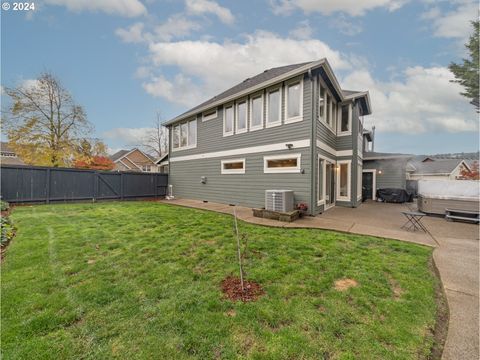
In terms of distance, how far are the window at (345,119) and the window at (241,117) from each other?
197 inches

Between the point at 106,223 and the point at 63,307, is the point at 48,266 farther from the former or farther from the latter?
the point at 106,223

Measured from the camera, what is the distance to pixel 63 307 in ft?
7.47

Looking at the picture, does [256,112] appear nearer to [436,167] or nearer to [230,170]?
[230,170]

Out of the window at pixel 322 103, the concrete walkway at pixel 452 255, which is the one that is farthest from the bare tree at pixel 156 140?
the window at pixel 322 103

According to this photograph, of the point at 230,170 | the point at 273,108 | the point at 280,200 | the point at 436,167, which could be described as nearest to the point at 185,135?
the point at 230,170

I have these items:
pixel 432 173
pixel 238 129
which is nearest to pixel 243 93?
pixel 238 129

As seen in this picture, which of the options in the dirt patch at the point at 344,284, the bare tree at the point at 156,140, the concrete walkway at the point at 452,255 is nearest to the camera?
the concrete walkway at the point at 452,255

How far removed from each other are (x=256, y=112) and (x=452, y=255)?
7.54 metres

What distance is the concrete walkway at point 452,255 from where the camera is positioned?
193cm

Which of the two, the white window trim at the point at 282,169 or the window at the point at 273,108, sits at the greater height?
the window at the point at 273,108

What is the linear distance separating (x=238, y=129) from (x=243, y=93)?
1605 millimetres

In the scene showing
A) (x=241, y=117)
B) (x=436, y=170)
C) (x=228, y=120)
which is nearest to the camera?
(x=241, y=117)

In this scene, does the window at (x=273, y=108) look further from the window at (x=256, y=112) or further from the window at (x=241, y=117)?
the window at (x=241, y=117)

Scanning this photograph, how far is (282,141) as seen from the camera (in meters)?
7.98
